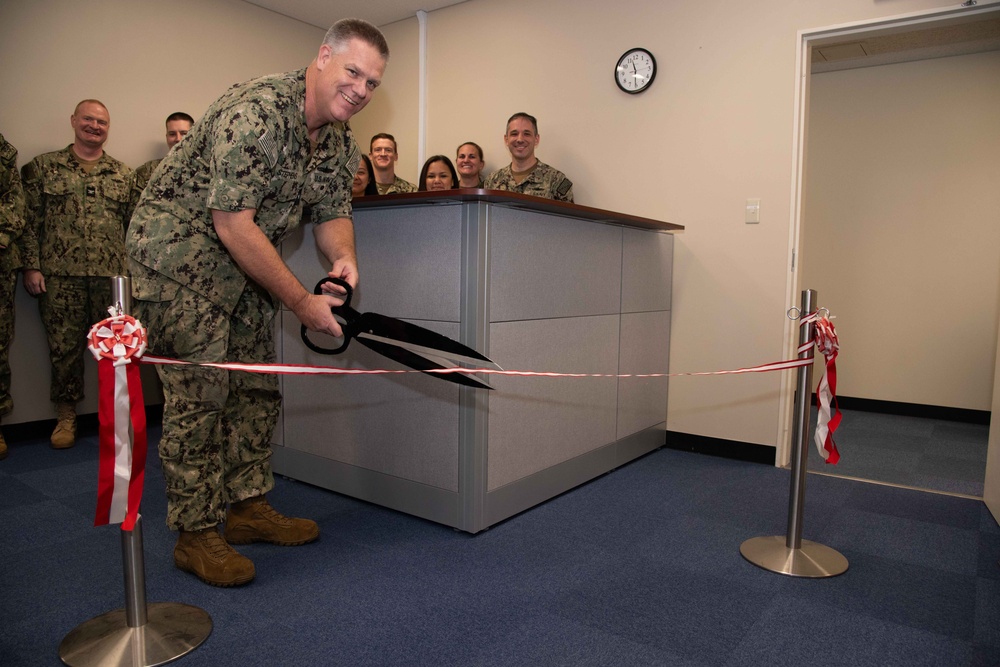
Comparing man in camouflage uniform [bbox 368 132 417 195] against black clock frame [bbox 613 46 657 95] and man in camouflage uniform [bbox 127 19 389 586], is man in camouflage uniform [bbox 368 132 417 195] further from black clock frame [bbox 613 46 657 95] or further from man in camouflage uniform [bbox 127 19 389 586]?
man in camouflage uniform [bbox 127 19 389 586]

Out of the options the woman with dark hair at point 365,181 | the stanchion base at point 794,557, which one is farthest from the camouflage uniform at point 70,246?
the stanchion base at point 794,557

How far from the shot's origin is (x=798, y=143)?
11.4ft

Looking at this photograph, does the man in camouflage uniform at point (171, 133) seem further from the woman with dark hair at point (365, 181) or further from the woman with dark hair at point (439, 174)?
the woman with dark hair at point (439, 174)

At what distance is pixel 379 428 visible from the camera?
8.93 feet

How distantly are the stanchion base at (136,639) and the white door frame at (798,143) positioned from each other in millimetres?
2908

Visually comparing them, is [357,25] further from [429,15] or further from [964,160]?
[964,160]

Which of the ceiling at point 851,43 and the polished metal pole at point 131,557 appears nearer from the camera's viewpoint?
the polished metal pole at point 131,557

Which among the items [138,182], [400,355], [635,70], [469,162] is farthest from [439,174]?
[400,355]

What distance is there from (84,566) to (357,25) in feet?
6.14

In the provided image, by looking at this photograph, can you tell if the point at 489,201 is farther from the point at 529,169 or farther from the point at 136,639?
the point at 529,169

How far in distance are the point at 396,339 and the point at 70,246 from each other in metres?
2.82

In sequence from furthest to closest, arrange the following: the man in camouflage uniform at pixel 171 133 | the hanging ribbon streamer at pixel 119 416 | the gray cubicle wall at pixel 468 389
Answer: the man in camouflage uniform at pixel 171 133 → the gray cubicle wall at pixel 468 389 → the hanging ribbon streamer at pixel 119 416

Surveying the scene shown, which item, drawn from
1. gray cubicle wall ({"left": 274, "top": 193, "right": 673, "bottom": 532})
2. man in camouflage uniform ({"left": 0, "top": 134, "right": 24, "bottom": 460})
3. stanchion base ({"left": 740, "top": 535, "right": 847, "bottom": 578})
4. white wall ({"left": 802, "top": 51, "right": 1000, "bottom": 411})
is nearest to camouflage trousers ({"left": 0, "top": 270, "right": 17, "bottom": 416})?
man in camouflage uniform ({"left": 0, "top": 134, "right": 24, "bottom": 460})

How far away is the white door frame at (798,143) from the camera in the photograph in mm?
3244
